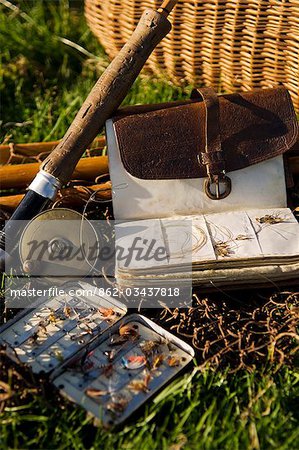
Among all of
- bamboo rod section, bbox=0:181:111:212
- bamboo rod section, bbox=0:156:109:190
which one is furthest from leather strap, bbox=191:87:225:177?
bamboo rod section, bbox=0:156:109:190

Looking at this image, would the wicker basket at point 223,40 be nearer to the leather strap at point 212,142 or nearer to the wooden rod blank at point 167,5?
→ the wooden rod blank at point 167,5

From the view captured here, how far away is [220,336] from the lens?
2693 millimetres

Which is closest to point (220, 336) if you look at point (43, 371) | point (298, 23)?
point (43, 371)

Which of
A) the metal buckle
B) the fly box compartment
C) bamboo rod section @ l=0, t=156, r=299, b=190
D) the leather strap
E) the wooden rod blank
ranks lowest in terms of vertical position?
the fly box compartment

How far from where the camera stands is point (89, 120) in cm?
305

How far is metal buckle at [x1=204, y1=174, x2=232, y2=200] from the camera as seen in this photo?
3074mm

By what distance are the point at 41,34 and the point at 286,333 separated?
284cm

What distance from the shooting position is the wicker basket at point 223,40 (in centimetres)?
352

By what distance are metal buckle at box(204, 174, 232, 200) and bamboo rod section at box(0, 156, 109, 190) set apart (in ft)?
1.93

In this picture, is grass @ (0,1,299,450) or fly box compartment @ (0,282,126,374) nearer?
grass @ (0,1,299,450)

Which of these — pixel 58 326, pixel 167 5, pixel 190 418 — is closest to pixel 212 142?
pixel 167 5

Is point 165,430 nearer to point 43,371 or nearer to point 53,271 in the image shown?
point 43,371

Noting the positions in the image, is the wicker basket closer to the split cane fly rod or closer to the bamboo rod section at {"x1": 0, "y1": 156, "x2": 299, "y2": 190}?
the split cane fly rod

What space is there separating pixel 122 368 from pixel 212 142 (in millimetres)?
1073
